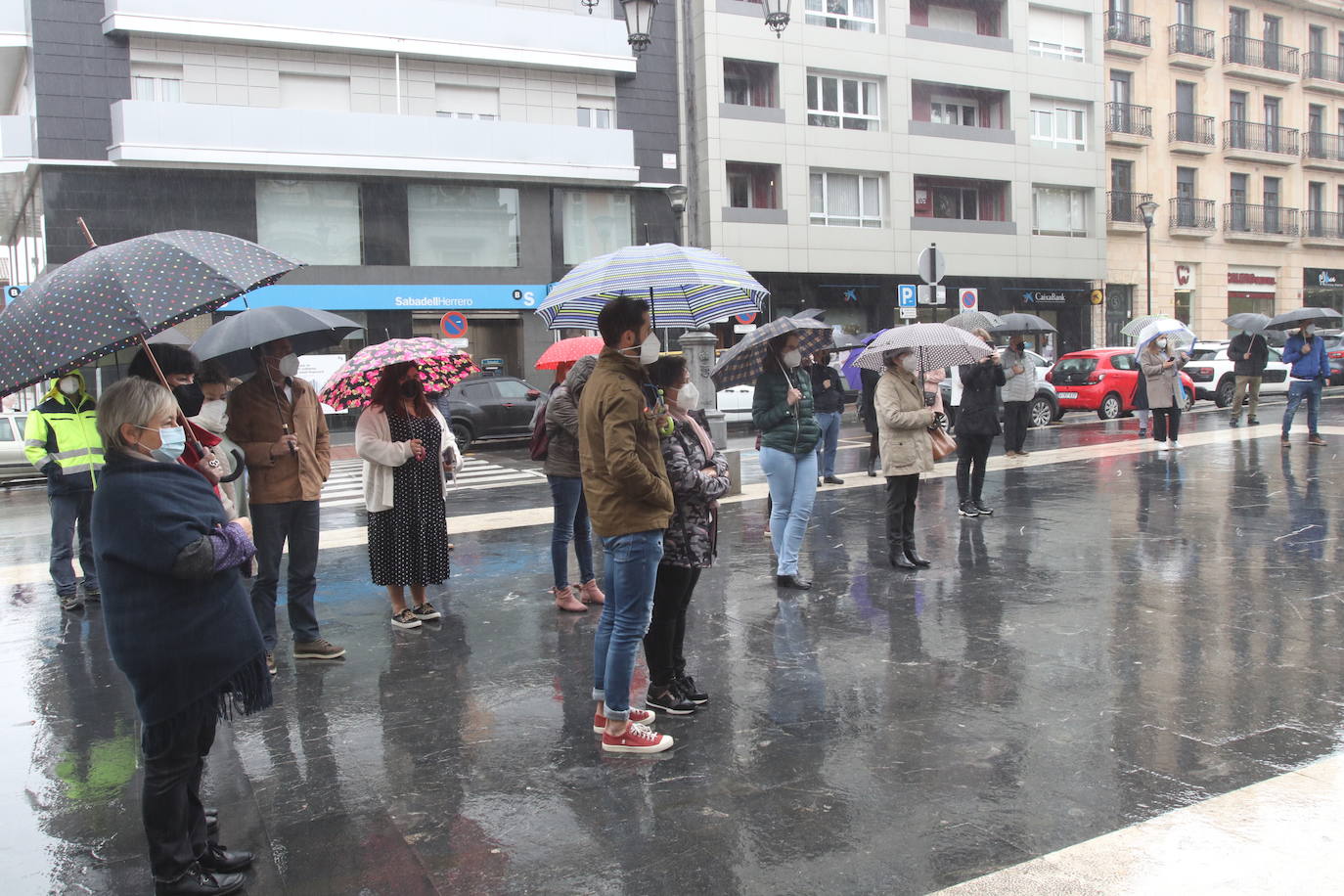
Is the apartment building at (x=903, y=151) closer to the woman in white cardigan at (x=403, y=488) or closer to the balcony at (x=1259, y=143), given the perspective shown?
the balcony at (x=1259, y=143)

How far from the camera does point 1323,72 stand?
41906 millimetres

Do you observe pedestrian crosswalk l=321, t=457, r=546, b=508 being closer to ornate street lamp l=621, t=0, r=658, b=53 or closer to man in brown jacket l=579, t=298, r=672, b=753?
ornate street lamp l=621, t=0, r=658, b=53

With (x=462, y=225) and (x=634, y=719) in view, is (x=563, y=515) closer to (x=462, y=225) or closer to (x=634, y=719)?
(x=634, y=719)

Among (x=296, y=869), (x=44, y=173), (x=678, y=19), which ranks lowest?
(x=296, y=869)

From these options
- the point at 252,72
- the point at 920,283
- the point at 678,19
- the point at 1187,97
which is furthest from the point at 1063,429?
the point at 1187,97

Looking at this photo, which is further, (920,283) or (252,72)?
(920,283)

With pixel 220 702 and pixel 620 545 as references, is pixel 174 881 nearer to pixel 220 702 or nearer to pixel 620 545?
pixel 220 702

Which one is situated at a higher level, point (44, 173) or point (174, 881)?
point (44, 173)

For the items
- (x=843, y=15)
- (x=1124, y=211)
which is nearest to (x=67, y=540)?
(x=843, y=15)

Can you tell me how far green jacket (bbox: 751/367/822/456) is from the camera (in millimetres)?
7258

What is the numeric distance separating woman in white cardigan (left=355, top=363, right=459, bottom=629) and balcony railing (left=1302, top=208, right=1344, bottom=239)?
4461 cm

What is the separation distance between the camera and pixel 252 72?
25.0 metres

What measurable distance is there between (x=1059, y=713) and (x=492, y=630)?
3416mm

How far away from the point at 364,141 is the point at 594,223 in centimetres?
643
